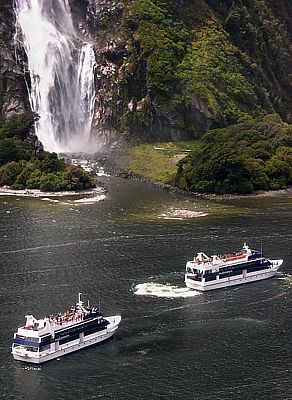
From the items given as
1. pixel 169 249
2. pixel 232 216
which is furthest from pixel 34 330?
pixel 232 216

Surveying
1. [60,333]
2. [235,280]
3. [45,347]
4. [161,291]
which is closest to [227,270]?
[235,280]

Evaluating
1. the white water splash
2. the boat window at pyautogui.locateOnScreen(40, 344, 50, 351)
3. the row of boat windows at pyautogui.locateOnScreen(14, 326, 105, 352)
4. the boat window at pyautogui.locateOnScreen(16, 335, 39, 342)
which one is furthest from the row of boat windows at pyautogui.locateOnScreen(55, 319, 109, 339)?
the white water splash

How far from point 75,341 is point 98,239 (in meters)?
53.8

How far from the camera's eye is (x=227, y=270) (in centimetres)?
12100

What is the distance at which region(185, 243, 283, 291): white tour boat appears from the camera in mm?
118688

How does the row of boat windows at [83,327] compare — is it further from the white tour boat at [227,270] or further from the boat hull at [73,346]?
the white tour boat at [227,270]

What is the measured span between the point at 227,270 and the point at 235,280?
2.21 m

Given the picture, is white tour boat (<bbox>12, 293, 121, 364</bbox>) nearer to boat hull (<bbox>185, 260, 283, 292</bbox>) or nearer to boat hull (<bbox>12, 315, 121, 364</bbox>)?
boat hull (<bbox>12, 315, 121, 364</bbox>)

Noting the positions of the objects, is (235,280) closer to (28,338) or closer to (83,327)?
(83,327)

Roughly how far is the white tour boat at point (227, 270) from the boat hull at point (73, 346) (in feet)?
63.9

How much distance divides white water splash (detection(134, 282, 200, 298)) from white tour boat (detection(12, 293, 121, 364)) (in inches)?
563

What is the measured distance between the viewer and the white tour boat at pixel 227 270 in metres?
119

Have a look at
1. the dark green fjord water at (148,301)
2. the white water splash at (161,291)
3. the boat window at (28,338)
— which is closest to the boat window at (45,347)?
the boat window at (28,338)

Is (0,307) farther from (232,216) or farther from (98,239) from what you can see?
(232,216)
